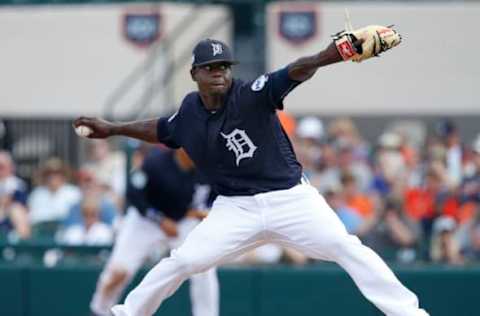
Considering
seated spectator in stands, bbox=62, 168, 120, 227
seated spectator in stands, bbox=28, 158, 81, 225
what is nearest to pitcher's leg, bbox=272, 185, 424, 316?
seated spectator in stands, bbox=62, 168, 120, 227

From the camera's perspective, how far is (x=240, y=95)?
8.85 meters

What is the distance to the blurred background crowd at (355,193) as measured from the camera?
1274 centimetres

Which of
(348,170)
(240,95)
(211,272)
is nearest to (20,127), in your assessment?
(348,170)

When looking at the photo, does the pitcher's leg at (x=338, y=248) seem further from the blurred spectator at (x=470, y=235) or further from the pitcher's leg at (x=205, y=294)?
the blurred spectator at (x=470, y=235)

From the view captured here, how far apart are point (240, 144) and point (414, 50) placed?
280 inches

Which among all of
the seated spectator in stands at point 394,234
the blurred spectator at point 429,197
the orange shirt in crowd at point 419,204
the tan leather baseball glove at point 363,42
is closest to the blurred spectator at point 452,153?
the blurred spectator at point 429,197

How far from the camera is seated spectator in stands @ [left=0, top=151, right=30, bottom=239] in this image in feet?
45.5

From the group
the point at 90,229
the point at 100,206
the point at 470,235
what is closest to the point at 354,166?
the point at 470,235

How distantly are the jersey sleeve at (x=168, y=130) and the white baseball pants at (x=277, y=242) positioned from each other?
52 cm

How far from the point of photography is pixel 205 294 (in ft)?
35.9

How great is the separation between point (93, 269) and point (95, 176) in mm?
2761

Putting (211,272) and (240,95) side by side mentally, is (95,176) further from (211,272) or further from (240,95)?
(240,95)

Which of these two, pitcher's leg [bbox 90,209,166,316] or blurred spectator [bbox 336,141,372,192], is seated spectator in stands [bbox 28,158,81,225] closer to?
blurred spectator [bbox 336,141,372,192]

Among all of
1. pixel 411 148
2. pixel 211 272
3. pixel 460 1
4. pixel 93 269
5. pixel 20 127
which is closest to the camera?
pixel 211 272
